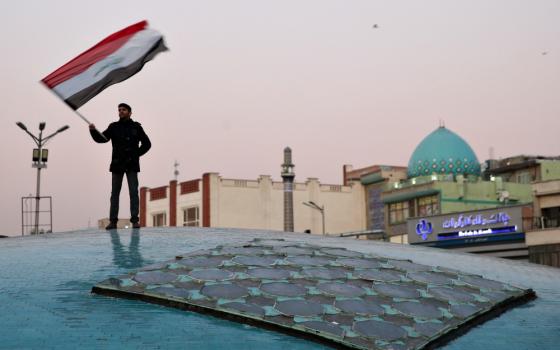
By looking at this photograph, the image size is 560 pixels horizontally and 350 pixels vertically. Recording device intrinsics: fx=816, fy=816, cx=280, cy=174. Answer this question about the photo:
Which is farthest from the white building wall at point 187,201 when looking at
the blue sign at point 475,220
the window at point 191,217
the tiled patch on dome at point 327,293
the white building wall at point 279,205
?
the tiled patch on dome at point 327,293

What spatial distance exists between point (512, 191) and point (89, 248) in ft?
172

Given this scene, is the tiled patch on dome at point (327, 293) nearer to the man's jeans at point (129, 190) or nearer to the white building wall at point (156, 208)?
the man's jeans at point (129, 190)

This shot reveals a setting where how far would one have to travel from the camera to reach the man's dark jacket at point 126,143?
1150cm

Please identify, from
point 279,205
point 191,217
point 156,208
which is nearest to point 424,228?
point 279,205

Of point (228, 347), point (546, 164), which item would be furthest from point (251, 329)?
point (546, 164)

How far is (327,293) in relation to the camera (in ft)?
29.0

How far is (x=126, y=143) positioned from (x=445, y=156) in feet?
165

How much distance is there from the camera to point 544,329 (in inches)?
358

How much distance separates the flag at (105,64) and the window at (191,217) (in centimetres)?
5674

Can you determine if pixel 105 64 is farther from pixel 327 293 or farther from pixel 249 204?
pixel 249 204

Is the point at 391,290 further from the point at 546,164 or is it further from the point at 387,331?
the point at 546,164

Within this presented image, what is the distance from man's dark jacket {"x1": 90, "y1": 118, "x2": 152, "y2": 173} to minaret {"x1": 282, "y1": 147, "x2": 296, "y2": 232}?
5247 centimetres

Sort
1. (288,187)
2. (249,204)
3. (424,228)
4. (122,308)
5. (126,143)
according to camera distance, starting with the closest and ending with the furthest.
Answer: (122,308), (126,143), (424,228), (288,187), (249,204)

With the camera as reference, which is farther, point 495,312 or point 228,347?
point 495,312
